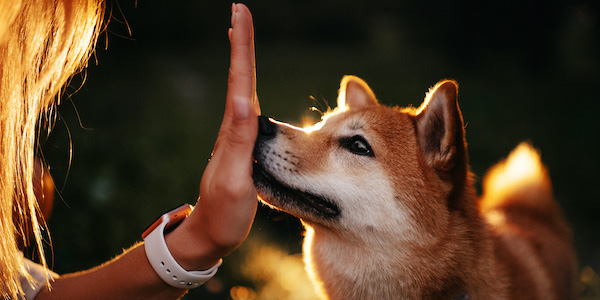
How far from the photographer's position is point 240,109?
1161 millimetres

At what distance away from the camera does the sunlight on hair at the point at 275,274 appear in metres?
2.87

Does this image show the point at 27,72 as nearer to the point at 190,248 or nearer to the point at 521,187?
the point at 190,248

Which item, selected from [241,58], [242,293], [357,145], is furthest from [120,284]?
[242,293]

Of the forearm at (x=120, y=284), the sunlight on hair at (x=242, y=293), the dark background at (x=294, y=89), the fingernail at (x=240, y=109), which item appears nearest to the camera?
the fingernail at (x=240, y=109)

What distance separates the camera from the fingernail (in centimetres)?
116

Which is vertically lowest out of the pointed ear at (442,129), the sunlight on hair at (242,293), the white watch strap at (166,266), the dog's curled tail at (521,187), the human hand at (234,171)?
the sunlight on hair at (242,293)

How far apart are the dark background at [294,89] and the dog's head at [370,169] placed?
1.19 metres

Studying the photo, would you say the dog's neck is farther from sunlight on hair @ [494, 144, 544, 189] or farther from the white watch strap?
sunlight on hair @ [494, 144, 544, 189]

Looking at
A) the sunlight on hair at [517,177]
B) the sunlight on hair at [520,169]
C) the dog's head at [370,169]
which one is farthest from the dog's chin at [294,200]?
the sunlight on hair at [520,169]

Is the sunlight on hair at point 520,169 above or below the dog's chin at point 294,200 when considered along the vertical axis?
above

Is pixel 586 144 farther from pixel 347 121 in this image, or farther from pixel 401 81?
pixel 347 121

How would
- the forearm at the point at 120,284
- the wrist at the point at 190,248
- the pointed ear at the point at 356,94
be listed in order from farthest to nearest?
the pointed ear at the point at 356,94, the forearm at the point at 120,284, the wrist at the point at 190,248

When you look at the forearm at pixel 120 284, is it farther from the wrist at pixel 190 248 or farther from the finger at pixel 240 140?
the finger at pixel 240 140

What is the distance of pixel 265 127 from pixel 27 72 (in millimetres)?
694
